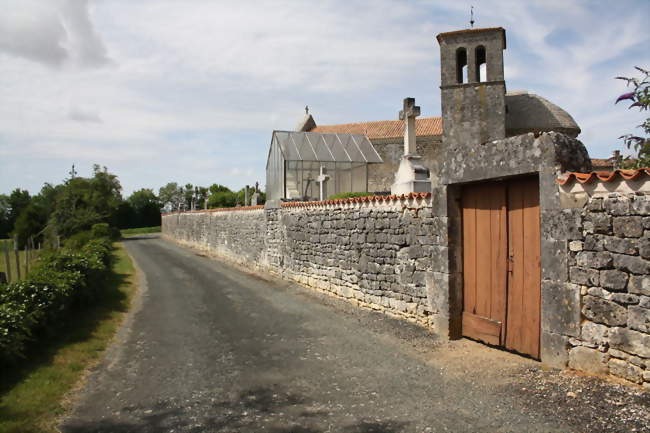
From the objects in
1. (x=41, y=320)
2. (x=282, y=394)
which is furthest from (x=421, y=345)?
(x=41, y=320)

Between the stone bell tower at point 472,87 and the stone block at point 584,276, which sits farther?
the stone bell tower at point 472,87

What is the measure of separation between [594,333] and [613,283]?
55 cm

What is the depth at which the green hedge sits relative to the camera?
18.0 feet

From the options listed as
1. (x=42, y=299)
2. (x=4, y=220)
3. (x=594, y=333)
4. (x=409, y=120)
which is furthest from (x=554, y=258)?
(x=4, y=220)

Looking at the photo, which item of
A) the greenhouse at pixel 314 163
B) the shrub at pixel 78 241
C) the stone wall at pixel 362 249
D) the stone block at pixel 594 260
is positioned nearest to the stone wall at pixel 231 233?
the stone wall at pixel 362 249

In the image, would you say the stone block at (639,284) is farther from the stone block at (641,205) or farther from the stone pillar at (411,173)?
the stone pillar at (411,173)

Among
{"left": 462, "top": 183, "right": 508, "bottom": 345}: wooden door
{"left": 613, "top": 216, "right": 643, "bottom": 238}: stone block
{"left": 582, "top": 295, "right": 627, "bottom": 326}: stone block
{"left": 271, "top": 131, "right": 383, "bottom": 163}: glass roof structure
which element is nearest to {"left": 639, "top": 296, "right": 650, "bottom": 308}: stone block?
{"left": 582, "top": 295, "right": 627, "bottom": 326}: stone block

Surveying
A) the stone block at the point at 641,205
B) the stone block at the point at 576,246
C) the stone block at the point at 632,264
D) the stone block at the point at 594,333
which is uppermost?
the stone block at the point at 641,205

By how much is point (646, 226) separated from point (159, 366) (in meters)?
5.62

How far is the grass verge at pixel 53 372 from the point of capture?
169 inches

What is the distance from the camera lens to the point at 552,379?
460 cm

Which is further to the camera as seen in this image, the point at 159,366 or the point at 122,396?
the point at 159,366

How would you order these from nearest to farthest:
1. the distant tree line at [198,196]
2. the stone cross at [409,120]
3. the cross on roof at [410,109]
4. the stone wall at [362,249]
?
the stone wall at [362,249]
the stone cross at [409,120]
the cross on roof at [410,109]
the distant tree line at [198,196]

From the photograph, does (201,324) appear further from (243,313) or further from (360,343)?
(360,343)
